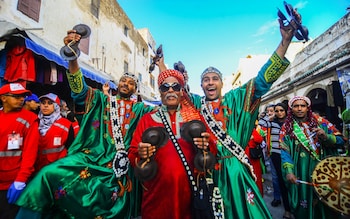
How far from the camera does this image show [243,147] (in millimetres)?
2182

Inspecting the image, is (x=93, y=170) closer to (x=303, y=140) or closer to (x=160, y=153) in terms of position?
(x=160, y=153)

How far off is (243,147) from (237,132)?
18 centimetres

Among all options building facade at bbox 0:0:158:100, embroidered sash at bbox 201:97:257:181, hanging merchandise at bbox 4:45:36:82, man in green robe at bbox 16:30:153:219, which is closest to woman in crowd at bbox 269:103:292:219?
embroidered sash at bbox 201:97:257:181

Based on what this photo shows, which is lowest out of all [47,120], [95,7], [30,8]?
[47,120]

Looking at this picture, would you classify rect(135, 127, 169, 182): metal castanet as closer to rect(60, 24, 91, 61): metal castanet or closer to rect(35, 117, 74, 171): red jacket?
rect(60, 24, 91, 61): metal castanet

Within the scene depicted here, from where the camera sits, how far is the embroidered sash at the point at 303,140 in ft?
9.50

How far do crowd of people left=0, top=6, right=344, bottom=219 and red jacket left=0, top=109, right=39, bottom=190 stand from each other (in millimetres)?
10

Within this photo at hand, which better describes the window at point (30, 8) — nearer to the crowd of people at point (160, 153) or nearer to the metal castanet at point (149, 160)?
the crowd of people at point (160, 153)

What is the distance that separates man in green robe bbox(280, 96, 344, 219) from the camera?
2782 mm

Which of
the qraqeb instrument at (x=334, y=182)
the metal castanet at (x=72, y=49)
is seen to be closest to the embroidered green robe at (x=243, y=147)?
the qraqeb instrument at (x=334, y=182)

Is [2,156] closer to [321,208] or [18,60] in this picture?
[18,60]

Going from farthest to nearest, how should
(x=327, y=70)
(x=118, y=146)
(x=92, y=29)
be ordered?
(x=92, y=29), (x=327, y=70), (x=118, y=146)

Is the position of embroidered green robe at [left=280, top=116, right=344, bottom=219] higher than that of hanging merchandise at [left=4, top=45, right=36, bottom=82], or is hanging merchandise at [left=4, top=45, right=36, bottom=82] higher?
hanging merchandise at [left=4, top=45, right=36, bottom=82]

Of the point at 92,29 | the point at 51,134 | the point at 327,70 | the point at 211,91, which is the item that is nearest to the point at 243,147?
the point at 211,91
